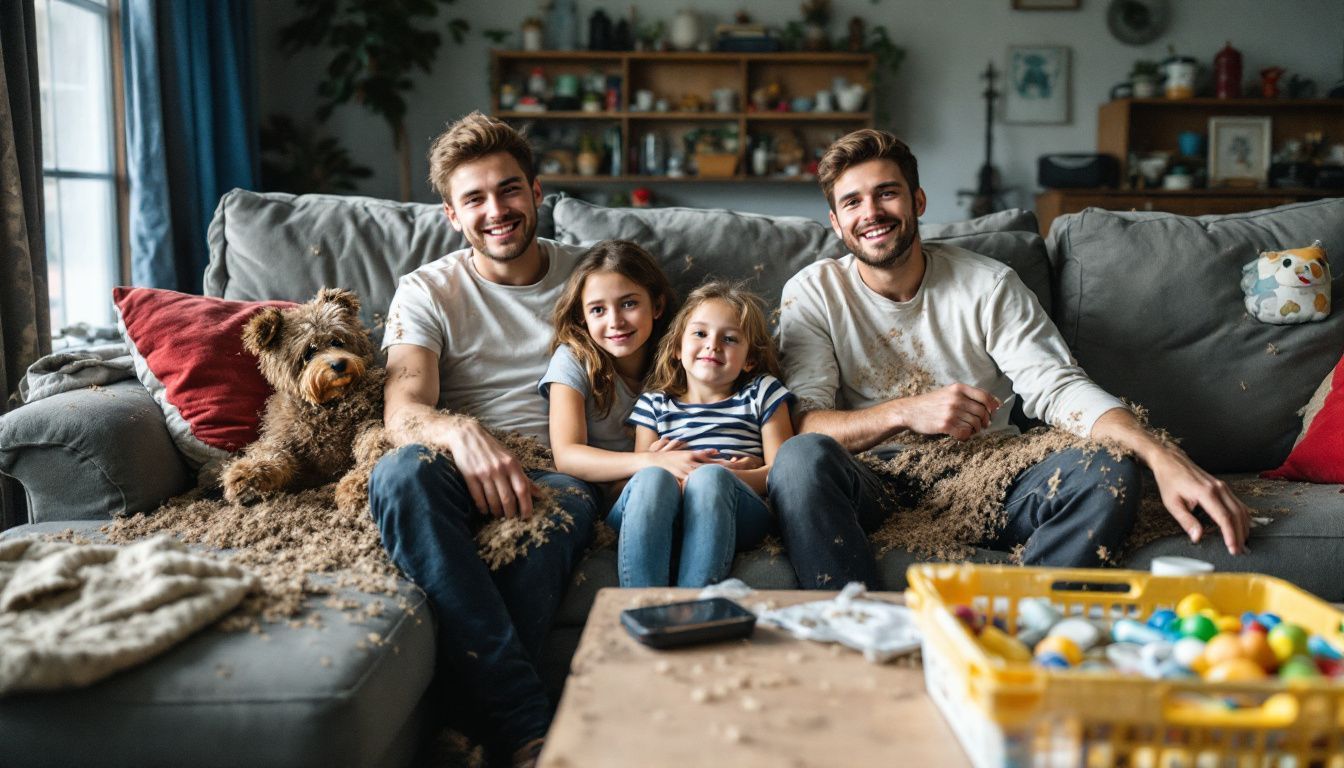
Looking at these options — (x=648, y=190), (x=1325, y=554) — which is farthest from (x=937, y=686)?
(x=648, y=190)

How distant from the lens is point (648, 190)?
531cm

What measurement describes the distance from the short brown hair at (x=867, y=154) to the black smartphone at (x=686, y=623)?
114 centimetres

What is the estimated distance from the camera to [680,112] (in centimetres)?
507

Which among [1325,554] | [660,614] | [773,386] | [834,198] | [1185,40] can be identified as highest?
[1185,40]

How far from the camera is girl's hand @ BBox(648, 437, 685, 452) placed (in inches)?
74.0

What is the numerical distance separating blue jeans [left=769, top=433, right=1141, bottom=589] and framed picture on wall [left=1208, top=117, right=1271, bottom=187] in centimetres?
411

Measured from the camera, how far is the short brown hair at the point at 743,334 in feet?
6.48

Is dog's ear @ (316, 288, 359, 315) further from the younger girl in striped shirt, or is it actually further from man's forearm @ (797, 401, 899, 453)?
man's forearm @ (797, 401, 899, 453)

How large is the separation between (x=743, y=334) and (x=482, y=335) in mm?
537

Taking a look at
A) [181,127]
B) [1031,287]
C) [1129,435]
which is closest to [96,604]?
[1129,435]

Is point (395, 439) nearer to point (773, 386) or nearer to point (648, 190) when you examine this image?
point (773, 386)

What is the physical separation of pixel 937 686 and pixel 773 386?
3.36ft

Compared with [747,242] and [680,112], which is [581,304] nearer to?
[747,242]

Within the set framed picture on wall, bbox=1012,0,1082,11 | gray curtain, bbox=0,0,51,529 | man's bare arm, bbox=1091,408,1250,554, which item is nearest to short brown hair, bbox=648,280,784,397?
man's bare arm, bbox=1091,408,1250,554
